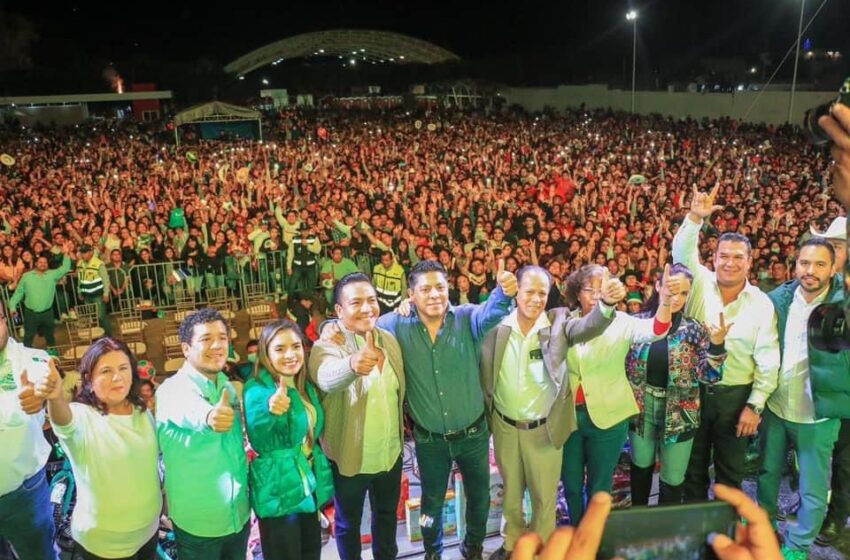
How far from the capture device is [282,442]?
101 inches

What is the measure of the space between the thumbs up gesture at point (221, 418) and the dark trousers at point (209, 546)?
1.55 feet

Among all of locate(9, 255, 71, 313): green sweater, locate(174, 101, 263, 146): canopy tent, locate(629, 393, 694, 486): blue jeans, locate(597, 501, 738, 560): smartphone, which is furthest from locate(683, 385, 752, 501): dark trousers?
locate(174, 101, 263, 146): canopy tent

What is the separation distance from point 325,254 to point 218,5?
5638cm

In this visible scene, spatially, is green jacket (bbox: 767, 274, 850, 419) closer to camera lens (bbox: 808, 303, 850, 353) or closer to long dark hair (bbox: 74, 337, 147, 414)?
camera lens (bbox: 808, 303, 850, 353)

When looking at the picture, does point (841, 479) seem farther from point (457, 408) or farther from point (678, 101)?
point (678, 101)

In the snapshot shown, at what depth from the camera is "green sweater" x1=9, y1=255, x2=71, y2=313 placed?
6.27m

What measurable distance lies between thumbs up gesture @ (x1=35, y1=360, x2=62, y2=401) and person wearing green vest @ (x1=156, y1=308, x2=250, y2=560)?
34 centimetres

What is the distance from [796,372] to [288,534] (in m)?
2.43

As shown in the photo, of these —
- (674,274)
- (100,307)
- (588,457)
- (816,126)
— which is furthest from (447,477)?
(100,307)

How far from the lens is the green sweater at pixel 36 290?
20.6ft

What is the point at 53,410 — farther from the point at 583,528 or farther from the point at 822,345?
the point at 822,345

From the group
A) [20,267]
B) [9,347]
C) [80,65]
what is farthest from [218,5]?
[9,347]

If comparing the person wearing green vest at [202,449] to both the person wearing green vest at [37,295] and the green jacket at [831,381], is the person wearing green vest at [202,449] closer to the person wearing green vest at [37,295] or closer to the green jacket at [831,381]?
the green jacket at [831,381]

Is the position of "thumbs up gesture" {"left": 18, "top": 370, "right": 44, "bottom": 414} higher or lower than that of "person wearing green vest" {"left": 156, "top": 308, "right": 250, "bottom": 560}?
higher
